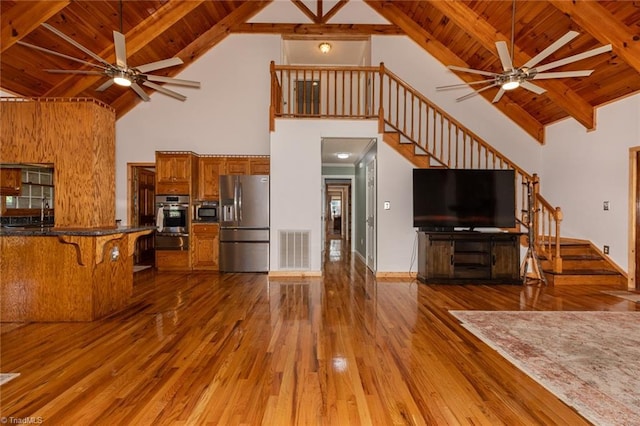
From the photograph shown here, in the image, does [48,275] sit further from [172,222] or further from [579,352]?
[579,352]

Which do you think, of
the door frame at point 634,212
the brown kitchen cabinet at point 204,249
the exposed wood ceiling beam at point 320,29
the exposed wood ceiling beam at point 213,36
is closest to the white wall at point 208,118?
the exposed wood ceiling beam at point 213,36

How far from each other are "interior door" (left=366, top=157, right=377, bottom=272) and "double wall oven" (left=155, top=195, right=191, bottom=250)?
348 cm

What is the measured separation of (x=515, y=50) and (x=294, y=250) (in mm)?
4875

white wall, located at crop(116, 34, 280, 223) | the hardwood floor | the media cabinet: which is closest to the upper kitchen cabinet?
white wall, located at crop(116, 34, 280, 223)

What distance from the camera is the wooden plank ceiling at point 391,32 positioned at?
12.8 feet

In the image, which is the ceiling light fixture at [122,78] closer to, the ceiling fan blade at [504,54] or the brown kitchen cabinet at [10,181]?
the brown kitchen cabinet at [10,181]

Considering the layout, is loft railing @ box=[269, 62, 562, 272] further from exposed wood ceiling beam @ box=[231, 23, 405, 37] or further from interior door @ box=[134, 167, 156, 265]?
interior door @ box=[134, 167, 156, 265]

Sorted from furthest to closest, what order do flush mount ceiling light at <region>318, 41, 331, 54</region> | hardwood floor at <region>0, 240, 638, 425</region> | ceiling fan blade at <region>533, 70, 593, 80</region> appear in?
1. flush mount ceiling light at <region>318, 41, 331, 54</region>
2. ceiling fan blade at <region>533, 70, 593, 80</region>
3. hardwood floor at <region>0, 240, 638, 425</region>

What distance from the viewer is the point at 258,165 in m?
6.27

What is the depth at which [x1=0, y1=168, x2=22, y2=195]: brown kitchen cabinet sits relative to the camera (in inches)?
192

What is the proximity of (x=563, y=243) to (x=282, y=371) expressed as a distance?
5442 mm

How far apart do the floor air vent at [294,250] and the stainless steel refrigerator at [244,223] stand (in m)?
0.59

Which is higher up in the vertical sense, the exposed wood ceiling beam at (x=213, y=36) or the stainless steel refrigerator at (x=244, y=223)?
the exposed wood ceiling beam at (x=213, y=36)

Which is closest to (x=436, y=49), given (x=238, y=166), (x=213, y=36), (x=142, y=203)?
(x=213, y=36)
